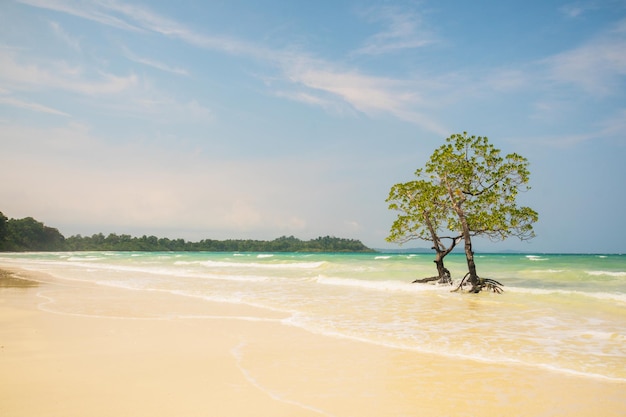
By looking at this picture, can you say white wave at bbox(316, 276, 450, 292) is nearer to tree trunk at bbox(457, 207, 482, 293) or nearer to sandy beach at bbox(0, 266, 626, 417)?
tree trunk at bbox(457, 207, 482, 293)

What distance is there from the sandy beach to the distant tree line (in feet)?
468

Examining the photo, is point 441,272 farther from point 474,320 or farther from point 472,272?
point 474,320

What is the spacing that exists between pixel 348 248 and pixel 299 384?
482ft

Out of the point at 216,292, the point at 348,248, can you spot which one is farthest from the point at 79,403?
the point at 348,248

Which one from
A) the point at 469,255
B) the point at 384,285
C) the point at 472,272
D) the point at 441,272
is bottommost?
the point at 384,285

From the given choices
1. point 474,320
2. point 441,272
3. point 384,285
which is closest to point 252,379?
point 474,320

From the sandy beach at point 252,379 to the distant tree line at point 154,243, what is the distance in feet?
468

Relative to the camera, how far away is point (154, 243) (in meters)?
153

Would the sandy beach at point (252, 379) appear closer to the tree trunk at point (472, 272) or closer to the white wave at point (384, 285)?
the tree trunk at point (472, 272)

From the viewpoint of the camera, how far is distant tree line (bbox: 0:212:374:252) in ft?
456

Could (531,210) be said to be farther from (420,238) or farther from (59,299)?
(59,299)

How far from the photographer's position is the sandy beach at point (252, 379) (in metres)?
4.94

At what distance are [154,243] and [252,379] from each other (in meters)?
158

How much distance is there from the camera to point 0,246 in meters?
114
